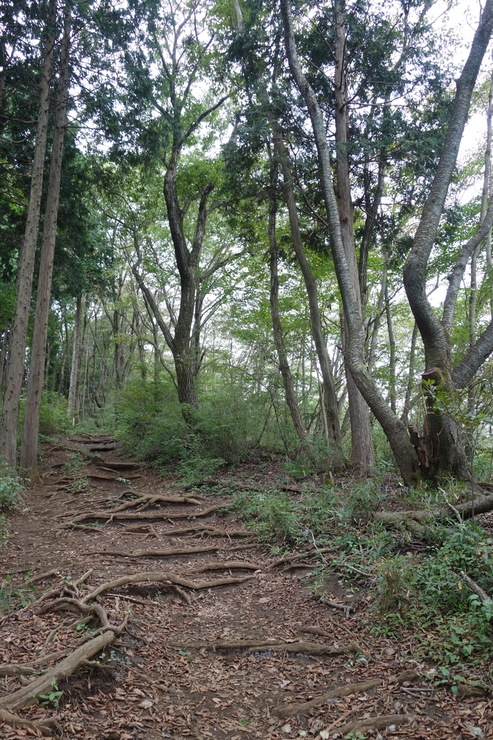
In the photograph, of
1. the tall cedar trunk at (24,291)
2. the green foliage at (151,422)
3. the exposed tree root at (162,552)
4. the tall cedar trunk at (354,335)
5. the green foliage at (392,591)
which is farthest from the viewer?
the green foliage at (151,422)

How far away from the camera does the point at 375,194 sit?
10555 mm

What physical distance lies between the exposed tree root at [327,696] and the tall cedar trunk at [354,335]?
336cm

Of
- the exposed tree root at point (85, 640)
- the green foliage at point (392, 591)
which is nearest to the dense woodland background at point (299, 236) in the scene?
the green foliage at point (392, 591)

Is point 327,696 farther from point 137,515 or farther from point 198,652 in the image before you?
point 137,515

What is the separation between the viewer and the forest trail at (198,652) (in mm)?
2939

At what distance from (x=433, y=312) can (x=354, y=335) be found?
1.18 m

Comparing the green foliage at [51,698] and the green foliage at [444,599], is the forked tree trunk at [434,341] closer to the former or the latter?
the green foliage at [444,599]

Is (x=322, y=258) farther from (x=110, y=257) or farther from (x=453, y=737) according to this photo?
(x=453, y=737)

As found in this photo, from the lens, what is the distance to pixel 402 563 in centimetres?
431

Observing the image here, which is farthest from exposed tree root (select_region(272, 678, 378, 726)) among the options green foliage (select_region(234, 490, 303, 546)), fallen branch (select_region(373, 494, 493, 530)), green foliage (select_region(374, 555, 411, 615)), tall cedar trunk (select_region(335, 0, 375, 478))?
tall cedar trunk (select_region(335, 0, 375, 478))

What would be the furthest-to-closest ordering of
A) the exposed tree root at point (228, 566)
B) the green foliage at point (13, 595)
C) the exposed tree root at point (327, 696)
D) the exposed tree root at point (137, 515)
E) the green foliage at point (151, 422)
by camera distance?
the green foliage at point (151, 422) < the exposed tree root at point (137, 515) < the exposed tree root at point (228, 566) < the green foliage at point (13, 595) < the exposed tree root at point (327, 696)

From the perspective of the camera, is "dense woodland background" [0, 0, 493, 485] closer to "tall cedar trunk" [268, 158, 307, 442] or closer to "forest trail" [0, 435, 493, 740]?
"tall cedar trunk" [268, 158, 307, 442]

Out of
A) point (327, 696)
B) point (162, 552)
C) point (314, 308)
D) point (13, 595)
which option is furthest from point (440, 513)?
point (314, 308)

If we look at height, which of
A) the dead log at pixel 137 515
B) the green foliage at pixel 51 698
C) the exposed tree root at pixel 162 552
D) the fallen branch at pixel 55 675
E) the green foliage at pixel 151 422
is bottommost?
the green foliage at pixel 51 698
